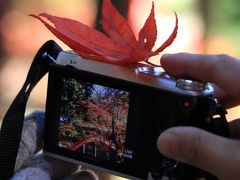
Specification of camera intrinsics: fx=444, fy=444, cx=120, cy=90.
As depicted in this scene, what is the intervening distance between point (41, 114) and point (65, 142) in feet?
0.19

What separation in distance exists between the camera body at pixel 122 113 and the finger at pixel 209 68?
2cm

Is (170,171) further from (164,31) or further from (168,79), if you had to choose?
(164,31)

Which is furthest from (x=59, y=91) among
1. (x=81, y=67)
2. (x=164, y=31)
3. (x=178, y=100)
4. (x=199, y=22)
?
(x=199, y=22)

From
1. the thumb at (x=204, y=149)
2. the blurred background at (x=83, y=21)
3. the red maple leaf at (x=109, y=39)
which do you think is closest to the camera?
the thumb at (x=204, y=149)

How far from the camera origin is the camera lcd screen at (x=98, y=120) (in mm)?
512

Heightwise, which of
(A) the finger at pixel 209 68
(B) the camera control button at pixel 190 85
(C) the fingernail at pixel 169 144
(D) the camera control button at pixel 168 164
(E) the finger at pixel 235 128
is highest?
(A) the finger at pixel 209 68

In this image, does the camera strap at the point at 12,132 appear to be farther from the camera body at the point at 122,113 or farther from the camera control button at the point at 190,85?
the camera control button at the point at 190,85

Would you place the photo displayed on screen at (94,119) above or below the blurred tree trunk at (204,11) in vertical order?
below

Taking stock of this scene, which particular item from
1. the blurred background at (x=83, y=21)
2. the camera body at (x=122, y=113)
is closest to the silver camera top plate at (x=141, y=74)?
the camera body at (x=122, y=113)

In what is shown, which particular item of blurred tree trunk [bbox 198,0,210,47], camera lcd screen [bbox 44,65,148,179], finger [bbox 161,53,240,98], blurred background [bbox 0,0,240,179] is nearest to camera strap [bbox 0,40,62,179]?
camera lcd screen [bbox 44,65,148,179]

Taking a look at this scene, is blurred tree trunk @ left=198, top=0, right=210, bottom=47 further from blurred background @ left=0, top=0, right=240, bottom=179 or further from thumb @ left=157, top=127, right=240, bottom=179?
thumb @ left=157, top=127, right=240, bottom=179

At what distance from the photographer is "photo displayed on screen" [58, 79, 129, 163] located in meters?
0.52

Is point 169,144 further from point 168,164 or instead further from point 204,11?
point 204,11

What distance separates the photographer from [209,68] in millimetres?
518
